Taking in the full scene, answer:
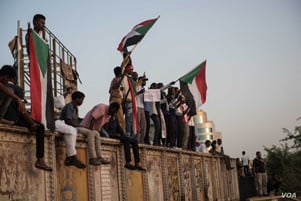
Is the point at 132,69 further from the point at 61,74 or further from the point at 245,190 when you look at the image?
the point at 245,190

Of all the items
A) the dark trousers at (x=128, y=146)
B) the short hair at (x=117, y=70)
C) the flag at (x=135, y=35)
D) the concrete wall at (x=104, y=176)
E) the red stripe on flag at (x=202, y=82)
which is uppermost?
the flag at (x=135, y=35)

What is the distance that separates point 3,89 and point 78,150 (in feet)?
9.54

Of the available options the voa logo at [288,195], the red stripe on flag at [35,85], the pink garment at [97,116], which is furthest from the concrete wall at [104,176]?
the voa logo at [288,195]

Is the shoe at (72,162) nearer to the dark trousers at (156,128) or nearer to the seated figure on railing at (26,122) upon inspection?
the seated figure on railing at (26,122)

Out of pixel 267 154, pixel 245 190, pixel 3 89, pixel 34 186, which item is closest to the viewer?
pixel 3 89

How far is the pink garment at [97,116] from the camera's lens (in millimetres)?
10648

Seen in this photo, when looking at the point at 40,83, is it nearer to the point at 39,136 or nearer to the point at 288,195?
the point at 39,136

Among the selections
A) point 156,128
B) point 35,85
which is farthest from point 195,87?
point 35,85

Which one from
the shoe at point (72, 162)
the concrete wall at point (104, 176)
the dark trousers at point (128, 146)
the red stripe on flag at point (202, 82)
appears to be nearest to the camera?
the concrete wall at point (104, 176)

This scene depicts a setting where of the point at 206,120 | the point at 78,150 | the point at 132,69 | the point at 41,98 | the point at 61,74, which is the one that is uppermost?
the point at 206,120

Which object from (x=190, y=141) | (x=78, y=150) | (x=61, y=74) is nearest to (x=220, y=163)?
(x=190, y=141)

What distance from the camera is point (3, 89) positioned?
7.56 metres

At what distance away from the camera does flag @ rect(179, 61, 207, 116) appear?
1644cm

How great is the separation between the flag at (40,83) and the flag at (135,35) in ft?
18.2
